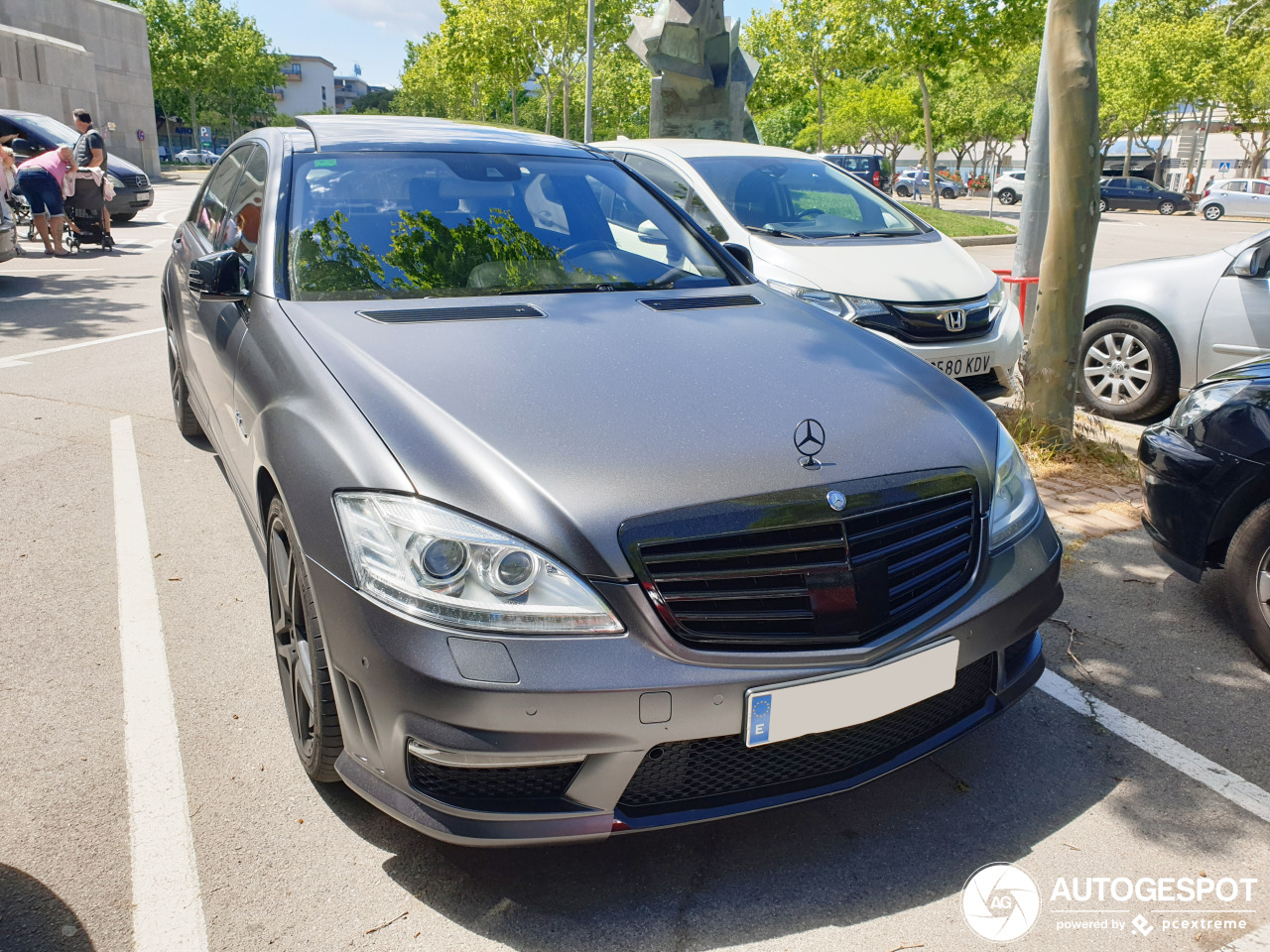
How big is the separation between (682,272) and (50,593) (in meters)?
2.66

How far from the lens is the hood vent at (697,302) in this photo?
3.31m

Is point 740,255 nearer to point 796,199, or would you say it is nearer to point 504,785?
point 504,785

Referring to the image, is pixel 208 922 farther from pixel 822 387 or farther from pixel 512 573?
pixel 822 387

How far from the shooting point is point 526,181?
3836 millimetres

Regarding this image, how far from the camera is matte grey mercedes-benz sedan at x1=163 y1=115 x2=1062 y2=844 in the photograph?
82.6 inches

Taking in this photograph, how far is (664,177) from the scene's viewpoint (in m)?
7.45

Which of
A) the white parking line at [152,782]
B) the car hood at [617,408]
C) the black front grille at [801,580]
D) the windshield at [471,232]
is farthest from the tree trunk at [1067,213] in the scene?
the white parking line at [152,782]

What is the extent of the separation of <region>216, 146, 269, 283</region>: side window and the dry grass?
13.3 ft

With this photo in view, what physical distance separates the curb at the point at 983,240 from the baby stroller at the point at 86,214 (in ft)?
49.9

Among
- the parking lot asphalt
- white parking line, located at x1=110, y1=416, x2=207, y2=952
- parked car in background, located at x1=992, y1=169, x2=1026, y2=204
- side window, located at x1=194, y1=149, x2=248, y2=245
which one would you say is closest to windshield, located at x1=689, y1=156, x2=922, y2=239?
side window, located at x1=194, y1=149, x2=248, y2=245

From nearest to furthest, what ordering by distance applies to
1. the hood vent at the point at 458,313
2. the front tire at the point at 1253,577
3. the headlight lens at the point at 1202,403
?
the hood vent at the point at 458,313
the front tire at the point at 1253,577
the headlight lens at the point at 1202,403

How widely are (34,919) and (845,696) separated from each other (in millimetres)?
1853

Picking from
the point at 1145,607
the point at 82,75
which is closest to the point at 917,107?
the point at 82,75

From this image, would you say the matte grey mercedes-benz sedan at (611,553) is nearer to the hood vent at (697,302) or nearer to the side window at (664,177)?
the hood vent at (697,302)
